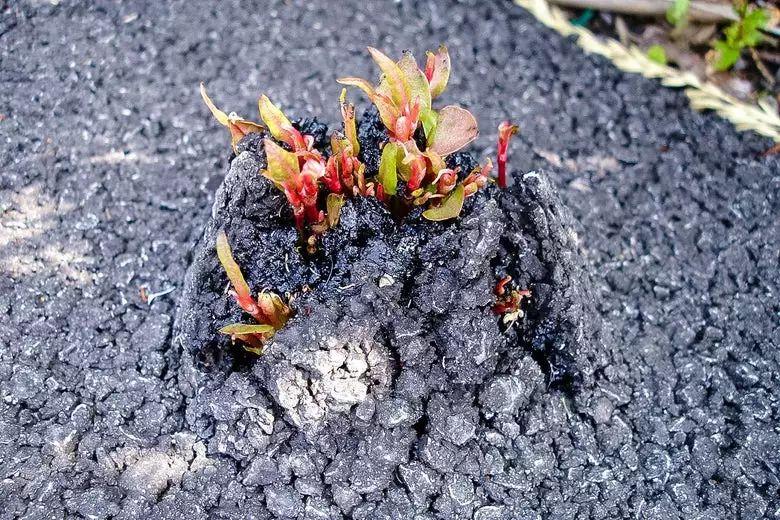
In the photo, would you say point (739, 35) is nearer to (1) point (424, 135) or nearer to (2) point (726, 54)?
(2) point (726, 54)

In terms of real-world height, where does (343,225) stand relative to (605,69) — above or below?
above

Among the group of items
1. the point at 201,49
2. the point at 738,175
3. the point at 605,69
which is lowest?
the point at 738,175

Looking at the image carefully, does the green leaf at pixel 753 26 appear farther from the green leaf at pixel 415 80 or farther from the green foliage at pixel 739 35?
the green leaf at pixel 415 80

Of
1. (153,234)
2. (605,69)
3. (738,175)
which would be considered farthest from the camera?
(605,69)

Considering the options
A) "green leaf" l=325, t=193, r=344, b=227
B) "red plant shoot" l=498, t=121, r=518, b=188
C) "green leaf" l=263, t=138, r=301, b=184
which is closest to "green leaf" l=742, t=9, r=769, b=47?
"red plant shoot" l=498, t=121, r=518, b=188

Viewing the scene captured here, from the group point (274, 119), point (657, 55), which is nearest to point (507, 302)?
point (274, 119)

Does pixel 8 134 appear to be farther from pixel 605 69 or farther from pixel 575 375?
pixel 605 69

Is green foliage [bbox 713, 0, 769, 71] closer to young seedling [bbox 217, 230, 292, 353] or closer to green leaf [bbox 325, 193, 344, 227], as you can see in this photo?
green leaf [bbox 325, 193, 344, 227]

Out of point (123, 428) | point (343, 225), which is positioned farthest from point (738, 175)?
point (123, 428)
